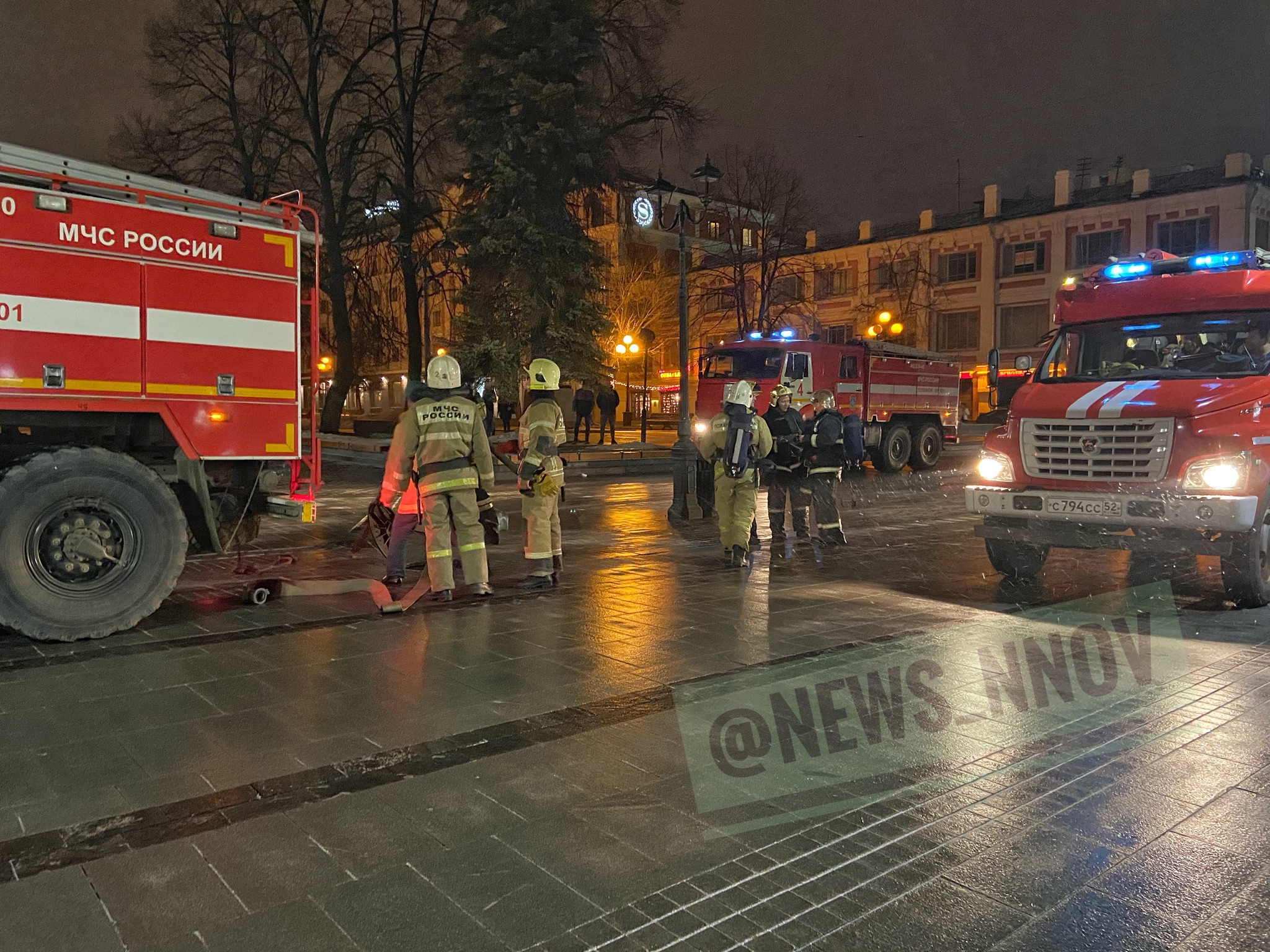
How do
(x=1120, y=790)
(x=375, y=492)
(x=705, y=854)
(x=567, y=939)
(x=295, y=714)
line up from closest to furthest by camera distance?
(x=567, y=939) → (x=705, y=854) → (x=1120, y=790) → (x=295, y=714) → (x=375, y=492)

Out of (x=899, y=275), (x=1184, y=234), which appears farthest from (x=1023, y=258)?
(x=1184, y=234)

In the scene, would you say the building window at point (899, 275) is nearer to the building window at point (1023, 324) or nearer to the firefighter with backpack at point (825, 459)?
the building window at point (1023, 324)

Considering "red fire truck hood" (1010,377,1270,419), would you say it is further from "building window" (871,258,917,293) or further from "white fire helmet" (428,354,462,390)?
"building window" (871,258,917,293)

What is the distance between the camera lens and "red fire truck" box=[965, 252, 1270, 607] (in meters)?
6.90

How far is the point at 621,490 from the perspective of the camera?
705 inches

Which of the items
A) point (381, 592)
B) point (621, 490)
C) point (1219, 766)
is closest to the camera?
point (1219, 766)

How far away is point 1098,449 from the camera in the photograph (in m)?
7.40

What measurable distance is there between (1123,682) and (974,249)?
47151mm

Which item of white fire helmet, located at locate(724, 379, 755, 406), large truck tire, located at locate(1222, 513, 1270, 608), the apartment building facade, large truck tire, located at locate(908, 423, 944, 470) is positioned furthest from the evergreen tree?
the apartment building facade

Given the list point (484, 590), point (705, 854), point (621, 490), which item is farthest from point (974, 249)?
point (705, 854)

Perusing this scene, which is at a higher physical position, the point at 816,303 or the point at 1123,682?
the point at 816,303

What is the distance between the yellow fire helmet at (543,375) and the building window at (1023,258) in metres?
44.4

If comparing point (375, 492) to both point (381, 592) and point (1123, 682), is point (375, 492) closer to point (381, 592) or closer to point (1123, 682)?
point (381, 592)

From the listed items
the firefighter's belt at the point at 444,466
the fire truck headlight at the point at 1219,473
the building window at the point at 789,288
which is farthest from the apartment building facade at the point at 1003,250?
the firefighter's belt at the point at 444,466
